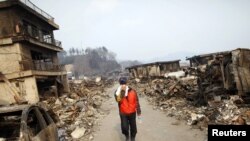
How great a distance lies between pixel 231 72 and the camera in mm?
10031

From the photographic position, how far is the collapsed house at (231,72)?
377 inches

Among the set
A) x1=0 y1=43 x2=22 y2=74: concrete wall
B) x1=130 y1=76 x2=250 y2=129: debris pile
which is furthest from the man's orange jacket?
x1=0 y1=43 x2=22 y2=74: concrete wall

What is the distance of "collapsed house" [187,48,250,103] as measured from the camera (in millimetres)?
9578

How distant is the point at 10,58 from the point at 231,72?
17447 millimetres

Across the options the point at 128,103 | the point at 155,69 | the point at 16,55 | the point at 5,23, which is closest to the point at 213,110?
the point at 128,103

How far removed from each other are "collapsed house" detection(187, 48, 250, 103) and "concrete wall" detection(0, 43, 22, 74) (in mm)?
15356

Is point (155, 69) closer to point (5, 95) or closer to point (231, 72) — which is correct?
point (5, 95)

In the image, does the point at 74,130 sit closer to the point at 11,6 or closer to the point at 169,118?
the point at 169,118

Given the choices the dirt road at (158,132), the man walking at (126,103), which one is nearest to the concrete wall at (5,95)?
the dirt road at (158,132)

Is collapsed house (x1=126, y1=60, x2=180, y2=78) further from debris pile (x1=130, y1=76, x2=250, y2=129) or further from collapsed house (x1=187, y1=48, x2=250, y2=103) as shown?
collapsed house (x1=187, y1=48, x2=250, y2=103)

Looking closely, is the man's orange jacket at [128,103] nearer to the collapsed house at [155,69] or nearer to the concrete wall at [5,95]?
the concrete wall at [5,95]

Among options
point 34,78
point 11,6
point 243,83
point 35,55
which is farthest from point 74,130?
point 35,55

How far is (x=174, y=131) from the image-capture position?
8586mm

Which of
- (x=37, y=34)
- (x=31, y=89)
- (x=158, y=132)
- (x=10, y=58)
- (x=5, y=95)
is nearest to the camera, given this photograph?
(x=158, y=132)
